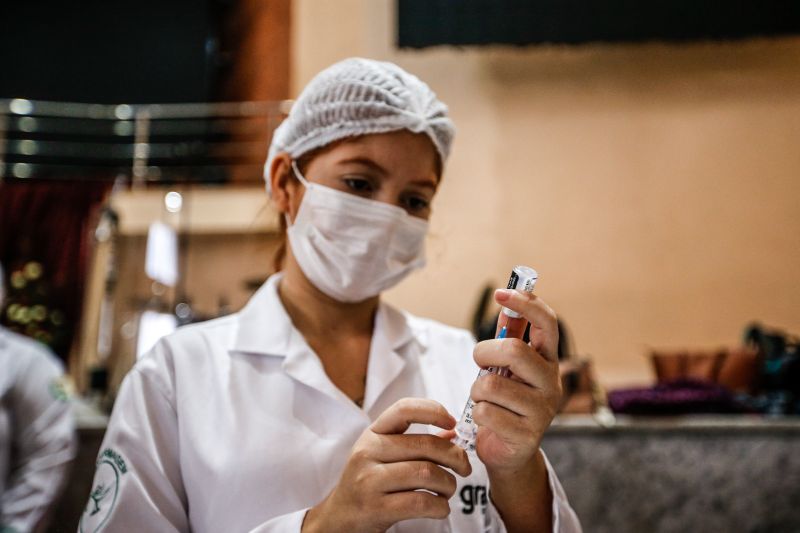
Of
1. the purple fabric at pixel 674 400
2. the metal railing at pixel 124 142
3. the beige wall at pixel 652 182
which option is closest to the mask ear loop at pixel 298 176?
the purple fabric at pixel 674 400

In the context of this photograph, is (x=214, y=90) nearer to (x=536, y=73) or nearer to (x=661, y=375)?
(x=536, y=73)

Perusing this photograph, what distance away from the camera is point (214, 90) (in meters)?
4.39

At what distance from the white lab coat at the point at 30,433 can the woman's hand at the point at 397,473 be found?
4.63 ft

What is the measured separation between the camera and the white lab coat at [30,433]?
184 centimetres

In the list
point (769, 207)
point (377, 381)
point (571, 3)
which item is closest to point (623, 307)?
point (769, 207)

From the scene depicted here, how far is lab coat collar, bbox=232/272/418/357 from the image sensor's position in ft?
3.02

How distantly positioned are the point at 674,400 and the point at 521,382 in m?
1.26

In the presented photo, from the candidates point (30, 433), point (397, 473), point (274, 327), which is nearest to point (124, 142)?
point (30, 433)

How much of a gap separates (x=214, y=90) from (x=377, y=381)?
3870 mm

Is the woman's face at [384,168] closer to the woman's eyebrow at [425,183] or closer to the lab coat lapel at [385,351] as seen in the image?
the woman's eyebrow at [425,183]

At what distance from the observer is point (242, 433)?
83cm

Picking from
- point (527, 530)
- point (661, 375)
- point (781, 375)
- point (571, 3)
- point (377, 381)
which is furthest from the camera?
point (571, 3)

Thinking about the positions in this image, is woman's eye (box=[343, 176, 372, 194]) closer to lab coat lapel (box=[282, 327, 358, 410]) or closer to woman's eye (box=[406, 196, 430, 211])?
woman's eye (box=[406, 196, 430, 211])

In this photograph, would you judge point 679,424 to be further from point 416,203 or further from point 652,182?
point 652,182
